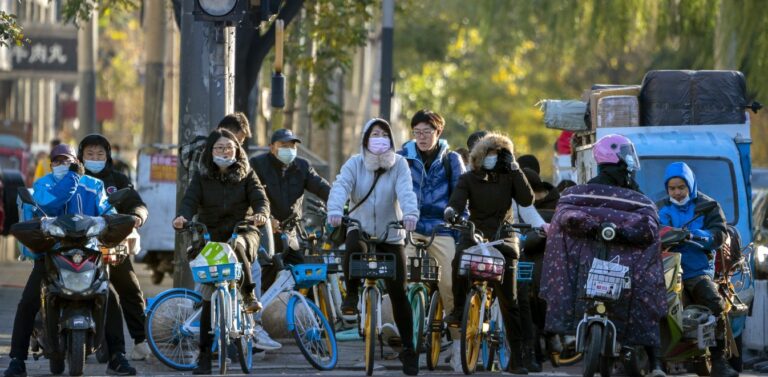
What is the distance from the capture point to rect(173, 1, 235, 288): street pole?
15539 mm

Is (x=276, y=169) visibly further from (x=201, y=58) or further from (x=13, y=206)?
(x=13, y=206)

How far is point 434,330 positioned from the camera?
1406 cm

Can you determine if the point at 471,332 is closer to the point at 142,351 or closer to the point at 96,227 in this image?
the point at 142,351

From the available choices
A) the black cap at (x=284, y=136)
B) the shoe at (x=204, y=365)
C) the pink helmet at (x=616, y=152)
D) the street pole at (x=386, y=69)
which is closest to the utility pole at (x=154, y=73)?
the street pole at (x=386, y=69)

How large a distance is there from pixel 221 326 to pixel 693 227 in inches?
133

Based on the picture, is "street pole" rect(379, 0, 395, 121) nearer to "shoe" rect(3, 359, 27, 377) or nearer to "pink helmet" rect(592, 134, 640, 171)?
"pink helmet" rect(592, 134, 640, 171)

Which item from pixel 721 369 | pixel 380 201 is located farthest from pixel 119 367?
pixel 721 369

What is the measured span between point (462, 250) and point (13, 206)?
497 inches

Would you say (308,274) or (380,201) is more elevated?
(380,201)

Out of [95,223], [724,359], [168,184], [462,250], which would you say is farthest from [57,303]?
[168,184]

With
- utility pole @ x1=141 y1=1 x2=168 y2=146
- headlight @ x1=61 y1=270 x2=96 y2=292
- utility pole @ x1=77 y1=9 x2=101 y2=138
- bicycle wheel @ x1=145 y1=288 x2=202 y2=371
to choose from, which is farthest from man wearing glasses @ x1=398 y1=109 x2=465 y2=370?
utility pole @ x1=77 y1=9 x2=101 y2=138

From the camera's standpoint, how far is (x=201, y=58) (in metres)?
15.6

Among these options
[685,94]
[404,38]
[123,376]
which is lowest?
[123,376]

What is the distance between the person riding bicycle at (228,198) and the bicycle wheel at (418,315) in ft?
3.76
